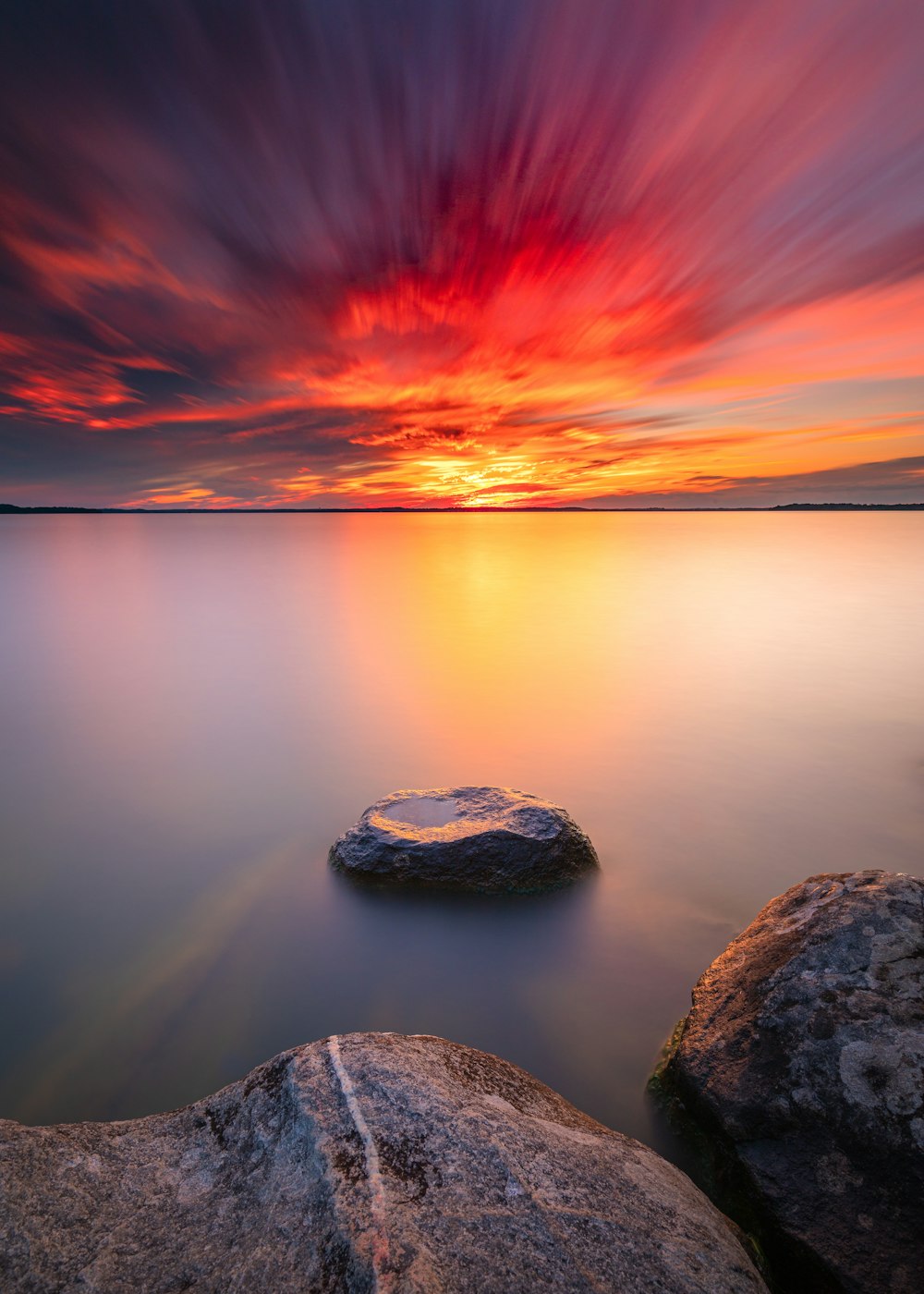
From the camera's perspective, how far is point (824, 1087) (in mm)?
2820

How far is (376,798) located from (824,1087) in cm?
591

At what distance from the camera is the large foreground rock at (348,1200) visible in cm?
187

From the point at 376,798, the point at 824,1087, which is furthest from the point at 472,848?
the point at 824,1087

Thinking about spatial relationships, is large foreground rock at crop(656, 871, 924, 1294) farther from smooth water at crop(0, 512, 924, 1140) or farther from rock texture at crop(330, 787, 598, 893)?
→ rock texture at crop(330, 787, 598, 893)

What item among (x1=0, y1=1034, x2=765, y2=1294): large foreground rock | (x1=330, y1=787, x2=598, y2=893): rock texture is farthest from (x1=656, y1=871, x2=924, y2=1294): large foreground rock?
(x1=330, y1=787, x2=598, y2=893): rock texture

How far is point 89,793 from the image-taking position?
7.99 m

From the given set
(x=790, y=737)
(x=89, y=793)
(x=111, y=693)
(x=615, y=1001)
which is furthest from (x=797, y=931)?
(x=111, y=693)

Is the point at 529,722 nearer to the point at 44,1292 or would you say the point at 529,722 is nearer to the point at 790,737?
the point at 790,737

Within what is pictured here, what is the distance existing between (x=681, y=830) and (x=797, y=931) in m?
3.64

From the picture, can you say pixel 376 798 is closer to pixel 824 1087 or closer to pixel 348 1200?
pixel 824 1087

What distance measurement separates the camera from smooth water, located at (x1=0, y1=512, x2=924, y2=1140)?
14.6ft

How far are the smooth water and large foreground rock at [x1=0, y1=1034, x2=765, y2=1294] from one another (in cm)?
168

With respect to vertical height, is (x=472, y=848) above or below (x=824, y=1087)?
below

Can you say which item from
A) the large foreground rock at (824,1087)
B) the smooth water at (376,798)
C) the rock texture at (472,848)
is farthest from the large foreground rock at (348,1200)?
the rock texture at (472,848)
